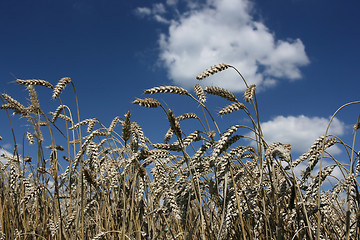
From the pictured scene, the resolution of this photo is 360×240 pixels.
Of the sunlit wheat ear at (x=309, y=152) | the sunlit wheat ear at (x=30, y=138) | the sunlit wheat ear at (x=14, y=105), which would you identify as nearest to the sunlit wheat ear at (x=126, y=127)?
the sunlit wheat ear at (x=309, y=152)

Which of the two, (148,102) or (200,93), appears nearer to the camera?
(148,102)

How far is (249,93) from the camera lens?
2012 millimetres

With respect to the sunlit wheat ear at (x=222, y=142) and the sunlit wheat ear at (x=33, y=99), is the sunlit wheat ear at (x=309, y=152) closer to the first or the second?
the sunlit wheat ear at (x=222, y=142)

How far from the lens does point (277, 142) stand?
213 centimetres

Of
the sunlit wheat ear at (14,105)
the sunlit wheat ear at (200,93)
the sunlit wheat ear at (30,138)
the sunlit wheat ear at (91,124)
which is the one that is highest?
the sunlit wheat ear at (14,105)

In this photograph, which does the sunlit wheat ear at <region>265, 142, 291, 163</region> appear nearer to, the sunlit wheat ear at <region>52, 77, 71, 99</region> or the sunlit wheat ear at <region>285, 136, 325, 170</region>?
the sunlit wheat ear at <region>285, 136, 325, 170</region>

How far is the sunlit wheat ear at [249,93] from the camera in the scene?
1.95 meters

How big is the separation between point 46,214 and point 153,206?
1353 mm

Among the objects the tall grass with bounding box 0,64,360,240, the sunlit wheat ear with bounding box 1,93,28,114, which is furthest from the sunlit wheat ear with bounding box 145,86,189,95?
the sunlit wheat ear with bounding box 1,93,28,114

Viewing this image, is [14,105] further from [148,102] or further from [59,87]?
[148,102]

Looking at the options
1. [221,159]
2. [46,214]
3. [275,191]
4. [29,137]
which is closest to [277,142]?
[275,191]

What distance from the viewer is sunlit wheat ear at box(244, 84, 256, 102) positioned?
1952 mm

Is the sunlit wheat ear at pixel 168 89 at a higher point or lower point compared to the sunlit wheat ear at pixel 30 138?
lower

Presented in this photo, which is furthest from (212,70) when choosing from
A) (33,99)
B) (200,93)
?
(33,99)
